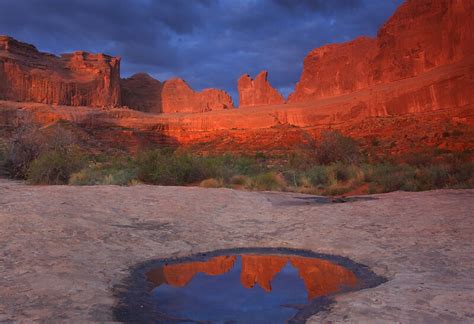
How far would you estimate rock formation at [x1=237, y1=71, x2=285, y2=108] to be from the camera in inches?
4247

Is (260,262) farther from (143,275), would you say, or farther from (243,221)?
(243,221)

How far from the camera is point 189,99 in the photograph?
117 metres

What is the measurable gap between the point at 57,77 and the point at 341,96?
5751 cm

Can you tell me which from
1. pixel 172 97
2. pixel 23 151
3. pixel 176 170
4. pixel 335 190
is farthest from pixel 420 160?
pixel 172 97

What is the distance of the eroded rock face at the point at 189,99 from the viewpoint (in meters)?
116

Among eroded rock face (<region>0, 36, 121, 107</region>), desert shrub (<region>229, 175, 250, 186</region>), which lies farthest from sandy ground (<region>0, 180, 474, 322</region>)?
eroded rock face (<region>0, 36, 121, 107</region>)

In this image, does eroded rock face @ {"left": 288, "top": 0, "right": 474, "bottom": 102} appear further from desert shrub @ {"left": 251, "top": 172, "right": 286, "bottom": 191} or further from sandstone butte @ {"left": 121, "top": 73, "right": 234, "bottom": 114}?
desert shrub @ {"left": 251, "top": 172, "right": 286, "bottom": 191}

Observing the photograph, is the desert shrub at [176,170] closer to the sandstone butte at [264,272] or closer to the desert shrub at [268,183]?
the desert shrub at [268,183]

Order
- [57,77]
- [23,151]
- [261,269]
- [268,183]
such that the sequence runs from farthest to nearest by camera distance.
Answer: [57,77] < [23,151] < [268,183] < [261,269]

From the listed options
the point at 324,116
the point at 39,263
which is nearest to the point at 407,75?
the point at 324,116

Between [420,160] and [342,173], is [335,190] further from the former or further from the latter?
[420,160]

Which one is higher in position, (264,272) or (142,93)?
(142,93)

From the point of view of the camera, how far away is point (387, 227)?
25.2 feet

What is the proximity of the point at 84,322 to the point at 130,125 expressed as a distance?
265ft
